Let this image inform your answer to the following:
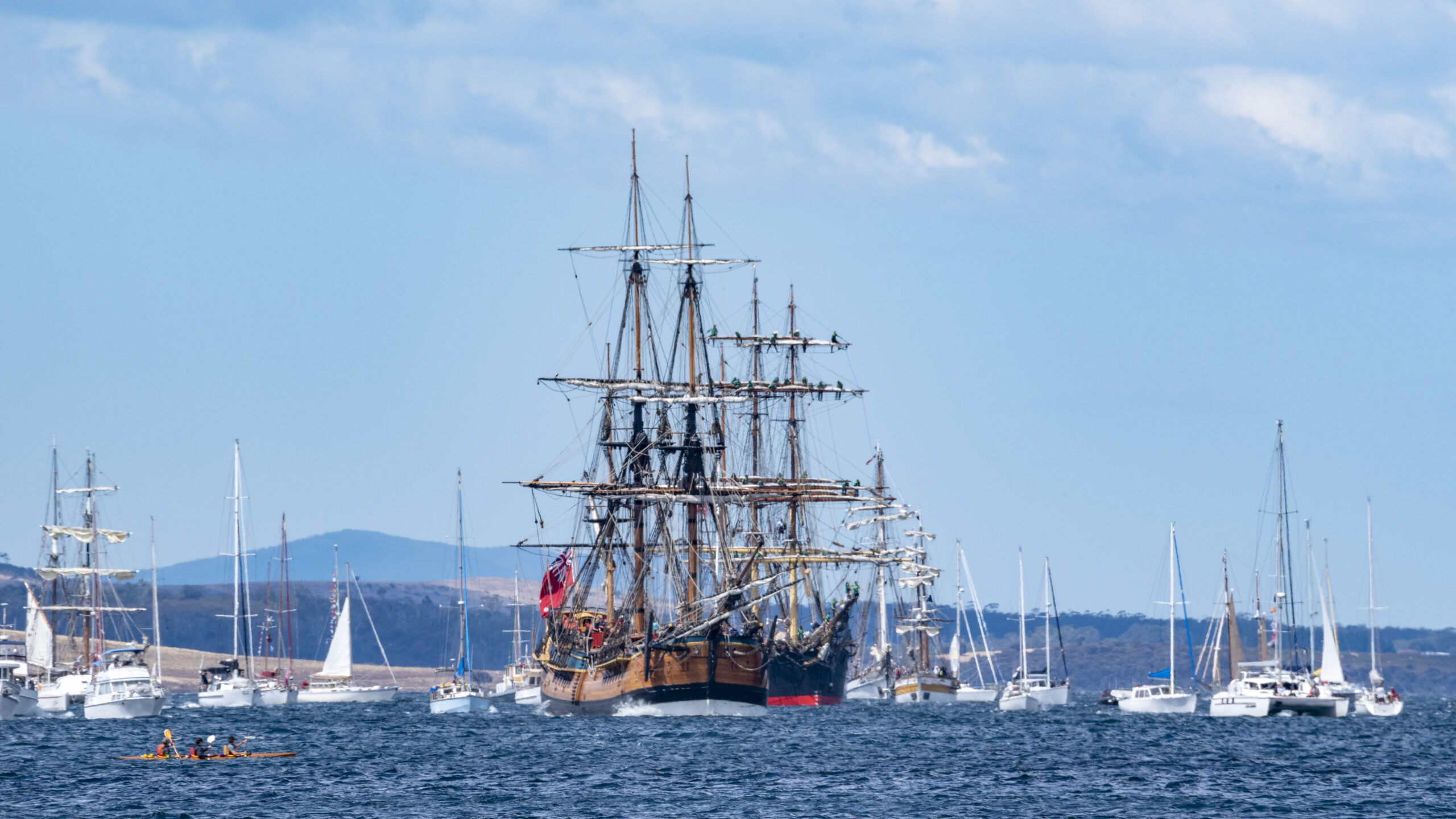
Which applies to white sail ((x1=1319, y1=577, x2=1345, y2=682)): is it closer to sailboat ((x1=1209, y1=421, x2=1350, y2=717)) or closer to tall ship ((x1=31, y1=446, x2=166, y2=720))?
sailboat ((x1=1209, y1=421, x2=1350, y2=717))

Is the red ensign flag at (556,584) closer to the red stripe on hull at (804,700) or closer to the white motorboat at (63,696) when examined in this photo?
the red stripe on hull at (804,700)

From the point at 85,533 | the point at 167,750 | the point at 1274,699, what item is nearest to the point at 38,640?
the point at 85,533

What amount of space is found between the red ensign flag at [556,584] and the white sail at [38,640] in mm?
53226

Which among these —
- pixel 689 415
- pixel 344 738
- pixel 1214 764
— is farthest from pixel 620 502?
pixel 1214 764

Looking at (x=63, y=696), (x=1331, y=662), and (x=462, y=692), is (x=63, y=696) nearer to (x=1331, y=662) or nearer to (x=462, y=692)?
(x=462, y=692)

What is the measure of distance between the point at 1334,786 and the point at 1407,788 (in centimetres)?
308

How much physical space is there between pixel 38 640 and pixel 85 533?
11.4 metres

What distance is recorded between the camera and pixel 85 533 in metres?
190

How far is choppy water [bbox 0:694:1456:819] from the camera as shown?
81.0 metres

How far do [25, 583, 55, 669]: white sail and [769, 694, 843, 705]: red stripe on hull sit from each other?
6183cm

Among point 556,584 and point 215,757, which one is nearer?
point 215,757

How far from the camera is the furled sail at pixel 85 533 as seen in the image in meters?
190

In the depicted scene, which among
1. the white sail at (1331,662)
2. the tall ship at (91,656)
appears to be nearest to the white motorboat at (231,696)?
the tall ship at (91,656)

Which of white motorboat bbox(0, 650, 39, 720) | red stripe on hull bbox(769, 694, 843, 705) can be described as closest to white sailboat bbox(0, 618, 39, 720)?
white motorboat bbox(0, 650, 39, 720)
